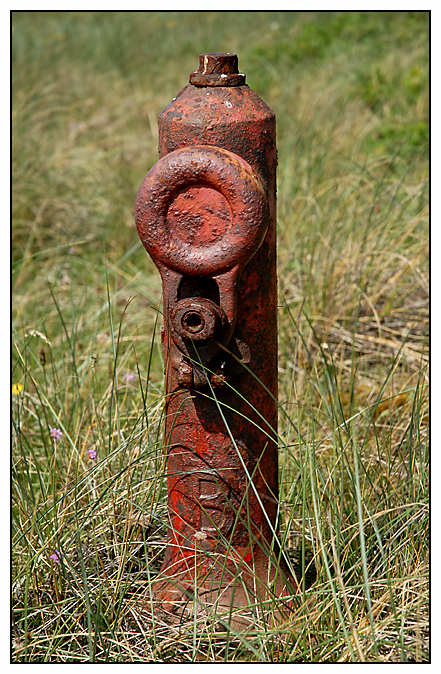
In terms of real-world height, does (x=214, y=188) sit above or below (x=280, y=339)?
above

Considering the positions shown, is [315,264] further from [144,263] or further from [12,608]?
[12,608]

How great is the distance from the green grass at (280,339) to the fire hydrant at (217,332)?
9 cm

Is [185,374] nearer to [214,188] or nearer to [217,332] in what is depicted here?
[217,332]

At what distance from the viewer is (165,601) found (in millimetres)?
1514

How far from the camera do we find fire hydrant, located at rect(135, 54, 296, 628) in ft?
4.27

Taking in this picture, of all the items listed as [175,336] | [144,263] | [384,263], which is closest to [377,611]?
[175,336]

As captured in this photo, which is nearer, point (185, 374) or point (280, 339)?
point (185, 374)

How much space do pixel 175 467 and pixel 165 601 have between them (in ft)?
0.98

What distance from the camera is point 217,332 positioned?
1.33 m

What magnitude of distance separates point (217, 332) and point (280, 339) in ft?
4.98

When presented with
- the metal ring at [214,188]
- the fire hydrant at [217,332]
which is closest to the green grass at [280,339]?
the fire hydrant at [217,332]

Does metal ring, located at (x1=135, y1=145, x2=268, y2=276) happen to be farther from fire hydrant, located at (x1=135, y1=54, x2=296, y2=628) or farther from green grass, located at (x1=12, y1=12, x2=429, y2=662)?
green grass, located at (x1=12, y1=12, x2=429, y2=662)

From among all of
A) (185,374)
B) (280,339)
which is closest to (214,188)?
(185,374)

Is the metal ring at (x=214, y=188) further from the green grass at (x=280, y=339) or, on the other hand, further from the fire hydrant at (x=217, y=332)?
the green grass at (x=280, y=339)
